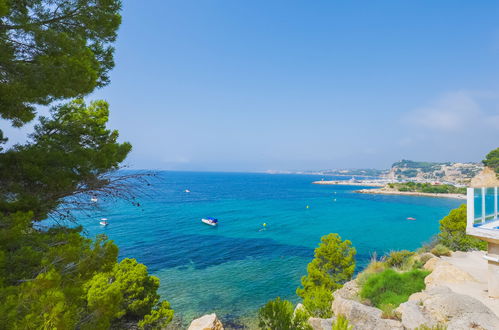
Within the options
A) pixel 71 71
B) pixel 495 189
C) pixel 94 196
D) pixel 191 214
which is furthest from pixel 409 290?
pixel 191 214

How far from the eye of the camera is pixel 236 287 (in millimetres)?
16516

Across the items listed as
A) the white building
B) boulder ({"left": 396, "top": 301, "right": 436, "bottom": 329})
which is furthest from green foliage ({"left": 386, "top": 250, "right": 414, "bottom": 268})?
boulder ({"left": 396, "top": 301, "right": 436, "bottom": 329})

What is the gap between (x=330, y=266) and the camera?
13734 millimetres

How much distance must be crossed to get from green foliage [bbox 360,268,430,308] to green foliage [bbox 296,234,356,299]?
8.43 ft

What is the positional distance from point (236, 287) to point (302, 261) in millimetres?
7695

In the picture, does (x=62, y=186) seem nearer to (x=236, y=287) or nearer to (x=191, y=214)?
(x=236, y=287)

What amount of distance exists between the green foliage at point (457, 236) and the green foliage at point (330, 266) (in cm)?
1000

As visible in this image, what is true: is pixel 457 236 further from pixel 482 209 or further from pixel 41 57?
pixel 41 57

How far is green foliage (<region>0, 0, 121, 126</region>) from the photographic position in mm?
3684

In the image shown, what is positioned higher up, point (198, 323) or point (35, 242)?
point (35, 242)

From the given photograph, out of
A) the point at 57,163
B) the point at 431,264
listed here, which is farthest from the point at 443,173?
the point at 57,163

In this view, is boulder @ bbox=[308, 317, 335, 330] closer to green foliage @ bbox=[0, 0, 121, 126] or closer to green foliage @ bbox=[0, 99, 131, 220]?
green foliage @ bbox=[0, 99, 131, 220]

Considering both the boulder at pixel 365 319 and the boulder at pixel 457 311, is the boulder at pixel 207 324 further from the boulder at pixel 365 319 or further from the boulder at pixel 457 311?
the boulder at pixel 457 311

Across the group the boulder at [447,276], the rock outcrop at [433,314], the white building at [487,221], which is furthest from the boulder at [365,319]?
the boulder at [447,276]
